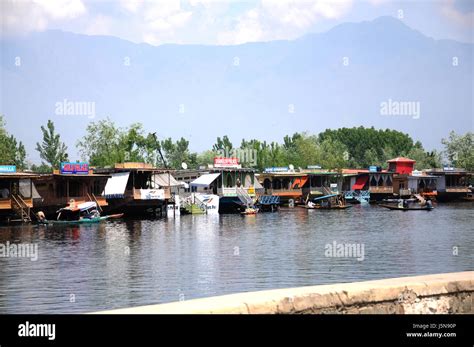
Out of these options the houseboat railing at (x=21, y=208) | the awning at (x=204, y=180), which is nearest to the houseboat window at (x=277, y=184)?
the awning at (x=204, y=180)

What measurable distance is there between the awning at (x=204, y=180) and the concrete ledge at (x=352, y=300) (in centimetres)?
5302

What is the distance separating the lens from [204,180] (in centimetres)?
6262

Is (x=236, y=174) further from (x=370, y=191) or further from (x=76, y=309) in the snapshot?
(x=76, y=309)

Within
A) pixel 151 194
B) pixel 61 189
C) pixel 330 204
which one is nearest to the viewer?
pixel 61 189

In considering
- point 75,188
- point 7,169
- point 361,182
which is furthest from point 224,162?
point 361,182

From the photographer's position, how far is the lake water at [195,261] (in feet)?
57.6

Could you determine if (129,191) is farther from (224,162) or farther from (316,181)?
(316,181)

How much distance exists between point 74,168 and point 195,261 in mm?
28844

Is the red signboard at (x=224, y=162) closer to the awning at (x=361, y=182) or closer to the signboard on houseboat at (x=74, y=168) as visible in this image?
the signboard on houseboat at (x=74, y=168)

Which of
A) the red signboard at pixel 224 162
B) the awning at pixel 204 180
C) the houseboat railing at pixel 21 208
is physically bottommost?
the houseboat railing at pixel 21 208

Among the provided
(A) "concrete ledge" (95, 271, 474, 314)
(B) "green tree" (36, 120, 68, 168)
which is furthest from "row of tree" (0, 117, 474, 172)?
(A) "concrete ledge" (95, 271, 474, 314)

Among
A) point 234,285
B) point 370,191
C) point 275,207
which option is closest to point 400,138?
point 370,191

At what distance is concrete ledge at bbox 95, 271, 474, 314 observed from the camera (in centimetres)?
743
